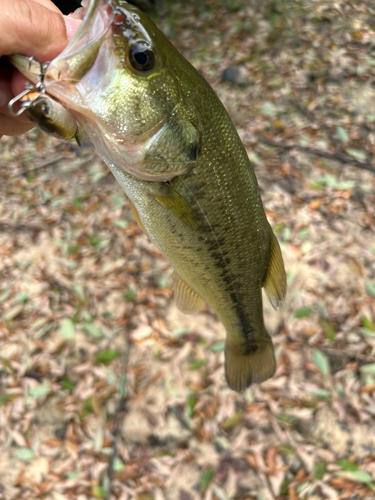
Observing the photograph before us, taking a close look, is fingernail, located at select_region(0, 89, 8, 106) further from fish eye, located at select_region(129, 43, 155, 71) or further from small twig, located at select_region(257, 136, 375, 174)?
small twig, located at select_region(257, 136, 375, 174)

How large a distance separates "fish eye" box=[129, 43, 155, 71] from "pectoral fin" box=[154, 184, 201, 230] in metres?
0.41

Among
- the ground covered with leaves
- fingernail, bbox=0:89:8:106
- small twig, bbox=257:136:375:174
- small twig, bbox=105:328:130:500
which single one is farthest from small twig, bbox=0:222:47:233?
fingernail, bbox=0:89:8:106

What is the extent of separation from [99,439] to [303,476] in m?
1.64

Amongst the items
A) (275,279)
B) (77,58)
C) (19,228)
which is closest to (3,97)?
(77,58)

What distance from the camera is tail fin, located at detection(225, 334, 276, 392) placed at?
2020 millimetres

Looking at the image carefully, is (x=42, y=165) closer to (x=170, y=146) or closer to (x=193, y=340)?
(x=193, y=340)

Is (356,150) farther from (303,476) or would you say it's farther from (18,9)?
(18,9)

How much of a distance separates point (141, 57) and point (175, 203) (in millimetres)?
503

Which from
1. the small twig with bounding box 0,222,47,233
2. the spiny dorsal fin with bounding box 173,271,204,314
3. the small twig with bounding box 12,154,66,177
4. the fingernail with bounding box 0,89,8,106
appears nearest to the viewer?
the fingernail with bounding box 0,89,8,106

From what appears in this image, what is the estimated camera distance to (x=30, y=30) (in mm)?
1207

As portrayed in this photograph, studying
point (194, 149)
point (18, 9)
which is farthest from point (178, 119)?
point (18, 9)

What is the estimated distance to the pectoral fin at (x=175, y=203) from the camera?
4.39 ft

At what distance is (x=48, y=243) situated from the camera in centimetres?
430

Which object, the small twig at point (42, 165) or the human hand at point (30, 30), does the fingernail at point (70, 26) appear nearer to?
the human hand at point (30, 30)
